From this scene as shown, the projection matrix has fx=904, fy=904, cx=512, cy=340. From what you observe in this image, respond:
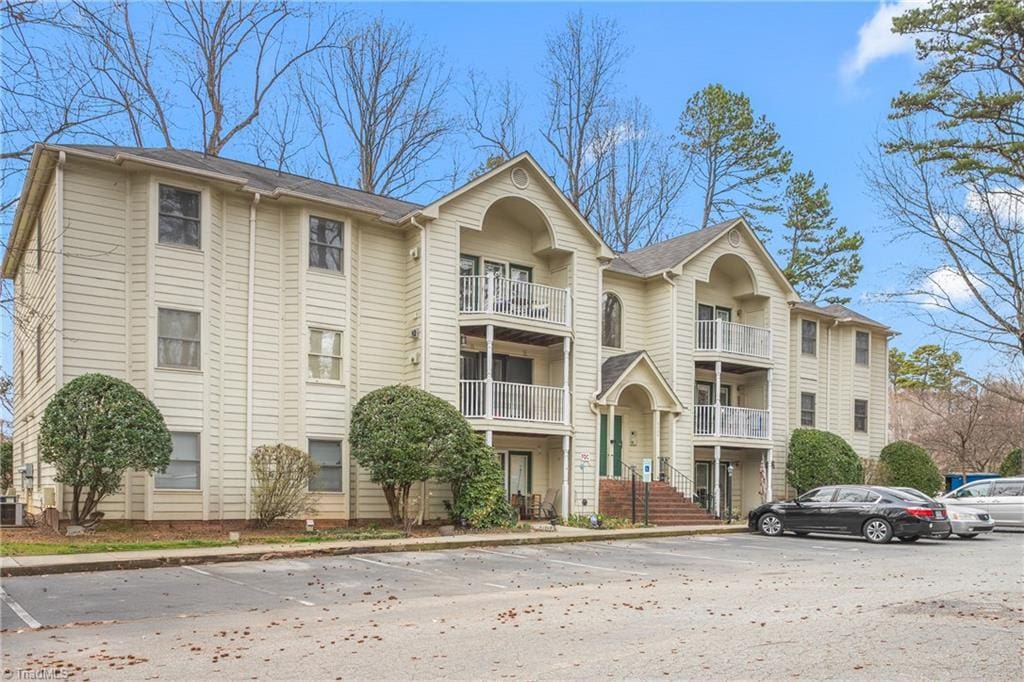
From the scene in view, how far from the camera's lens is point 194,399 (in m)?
20.0

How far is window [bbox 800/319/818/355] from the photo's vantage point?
33625 millimetres

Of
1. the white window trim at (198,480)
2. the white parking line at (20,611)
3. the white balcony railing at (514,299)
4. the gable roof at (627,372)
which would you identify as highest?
the white balcony railing at (514,299)

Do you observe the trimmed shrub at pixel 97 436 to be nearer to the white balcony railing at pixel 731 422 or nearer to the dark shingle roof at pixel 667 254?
the dark shingle roof at pixel 667 254

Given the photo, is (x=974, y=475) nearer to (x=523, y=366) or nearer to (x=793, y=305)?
(x=793, y=305)

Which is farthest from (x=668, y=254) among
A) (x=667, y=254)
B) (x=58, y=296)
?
(x=58, y=296)

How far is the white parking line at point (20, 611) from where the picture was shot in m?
9.54

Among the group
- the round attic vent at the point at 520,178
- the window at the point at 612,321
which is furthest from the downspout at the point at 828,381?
the round attic vent at the point at 520,178

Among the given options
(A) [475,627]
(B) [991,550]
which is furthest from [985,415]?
(A) [475,627]

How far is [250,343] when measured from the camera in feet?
69.6

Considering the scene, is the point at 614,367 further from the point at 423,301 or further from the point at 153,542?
the point at 153,542

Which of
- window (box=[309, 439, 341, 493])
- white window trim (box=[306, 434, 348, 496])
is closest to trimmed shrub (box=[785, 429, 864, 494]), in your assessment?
white window trim (box=[306, 434, 348, 496])

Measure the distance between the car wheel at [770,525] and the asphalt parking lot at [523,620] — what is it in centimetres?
636

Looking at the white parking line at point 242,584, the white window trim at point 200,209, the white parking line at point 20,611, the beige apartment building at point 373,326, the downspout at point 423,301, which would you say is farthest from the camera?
the downspout at point 423,301

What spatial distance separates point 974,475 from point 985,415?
12.5m
